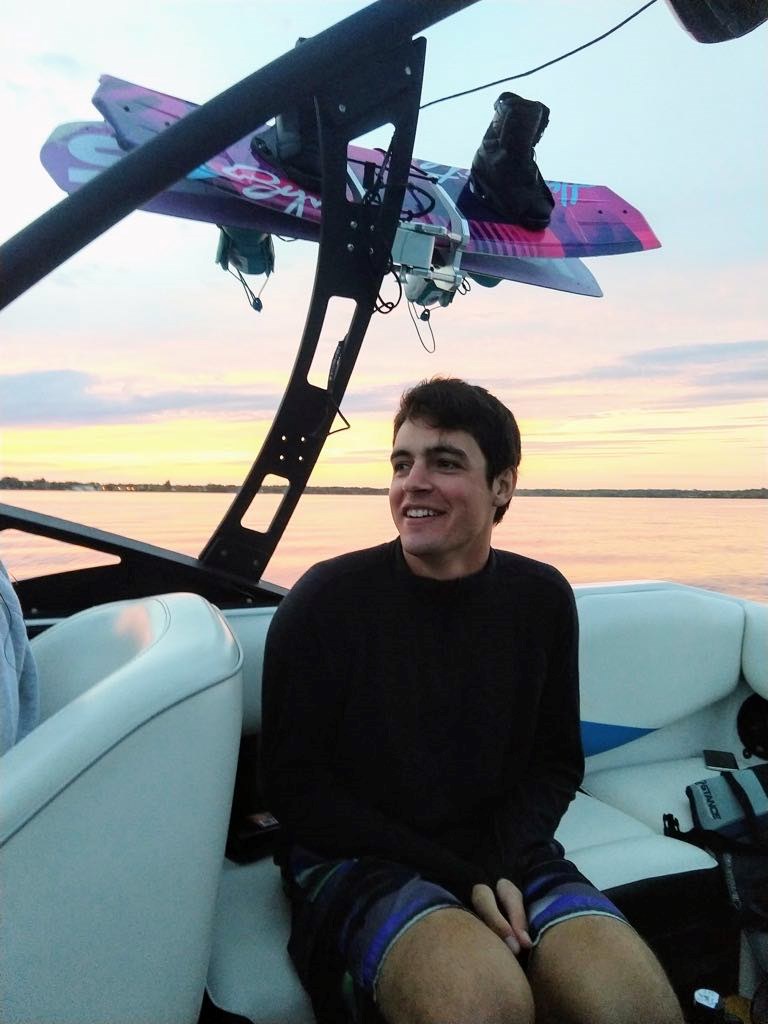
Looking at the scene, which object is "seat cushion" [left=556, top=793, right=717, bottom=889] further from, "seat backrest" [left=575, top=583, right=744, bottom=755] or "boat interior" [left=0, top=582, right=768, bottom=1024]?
"seat backrest" [left=575, top=583, right=744, bottom=755]

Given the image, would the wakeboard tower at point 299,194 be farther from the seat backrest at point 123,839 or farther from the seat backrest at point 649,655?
the seat backrest at point 123,839

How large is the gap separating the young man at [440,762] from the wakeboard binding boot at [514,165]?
1.12 meters

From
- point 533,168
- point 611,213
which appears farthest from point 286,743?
point 611,213

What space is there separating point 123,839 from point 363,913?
0.42 meters

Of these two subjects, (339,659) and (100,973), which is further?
(339,659)

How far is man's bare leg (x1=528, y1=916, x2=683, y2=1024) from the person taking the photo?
1.04 m

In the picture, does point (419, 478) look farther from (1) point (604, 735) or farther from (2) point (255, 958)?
(1) point (604, 735)

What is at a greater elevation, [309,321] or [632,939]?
[309,321]

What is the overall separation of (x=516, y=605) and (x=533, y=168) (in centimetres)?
154

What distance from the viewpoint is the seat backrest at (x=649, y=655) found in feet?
7.36

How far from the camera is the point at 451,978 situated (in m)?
1.02

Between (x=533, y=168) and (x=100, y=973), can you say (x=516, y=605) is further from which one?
(x=533, y=168)

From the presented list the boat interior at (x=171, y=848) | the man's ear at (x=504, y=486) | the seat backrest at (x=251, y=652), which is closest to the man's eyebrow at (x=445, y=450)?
the man's ear at (x=504, y=486)

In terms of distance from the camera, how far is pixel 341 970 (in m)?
1.17
